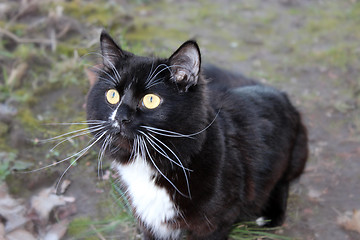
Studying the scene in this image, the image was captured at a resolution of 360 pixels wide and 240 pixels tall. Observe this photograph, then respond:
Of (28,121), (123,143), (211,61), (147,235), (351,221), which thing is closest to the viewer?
(123,143)

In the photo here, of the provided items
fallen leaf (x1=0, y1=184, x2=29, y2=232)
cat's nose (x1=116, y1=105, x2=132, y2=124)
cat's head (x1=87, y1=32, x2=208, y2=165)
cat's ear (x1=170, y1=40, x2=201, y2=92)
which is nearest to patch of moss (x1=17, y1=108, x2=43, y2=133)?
fallen leaf (x1=0, y1=184, x2=29, y2=232)

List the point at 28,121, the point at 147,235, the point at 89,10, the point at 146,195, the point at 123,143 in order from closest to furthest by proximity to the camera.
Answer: the point at 123,143, the point at 146,195, the point at 147,235, the point at 28,121, the point at 89,10

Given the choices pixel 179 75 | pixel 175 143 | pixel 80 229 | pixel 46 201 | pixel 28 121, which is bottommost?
pixel 80 229

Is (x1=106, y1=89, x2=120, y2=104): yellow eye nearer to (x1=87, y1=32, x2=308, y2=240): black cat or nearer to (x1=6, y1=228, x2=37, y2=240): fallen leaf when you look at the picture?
(x1=87, y1=32, x2=308, y2=240): black cat

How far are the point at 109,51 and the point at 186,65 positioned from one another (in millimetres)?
521

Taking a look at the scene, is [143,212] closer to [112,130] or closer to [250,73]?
[112,130]

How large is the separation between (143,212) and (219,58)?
10.1 feet

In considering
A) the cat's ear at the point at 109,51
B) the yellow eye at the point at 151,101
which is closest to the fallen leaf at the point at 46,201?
the cat's ear at the point at 109,51

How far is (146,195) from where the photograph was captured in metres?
2.01

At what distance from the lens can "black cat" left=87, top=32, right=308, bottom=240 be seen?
185 cm

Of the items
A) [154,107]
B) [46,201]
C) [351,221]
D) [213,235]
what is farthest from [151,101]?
[351,221]

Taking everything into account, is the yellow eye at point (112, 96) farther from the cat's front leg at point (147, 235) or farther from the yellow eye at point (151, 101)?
the cat's front leg at point (147, 235)

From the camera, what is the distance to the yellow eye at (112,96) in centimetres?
192

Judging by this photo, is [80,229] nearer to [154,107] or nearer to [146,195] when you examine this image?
[146,195]
